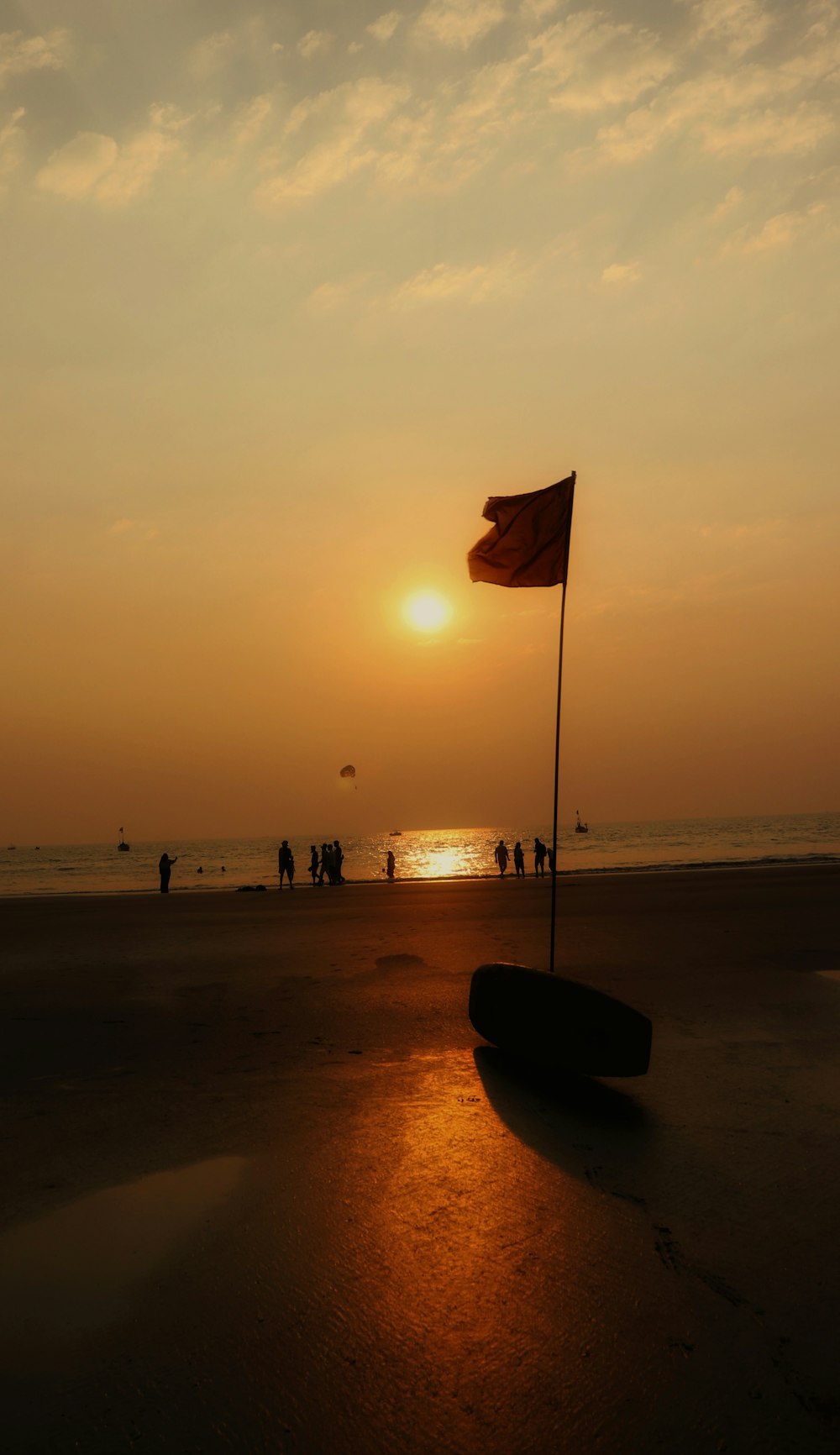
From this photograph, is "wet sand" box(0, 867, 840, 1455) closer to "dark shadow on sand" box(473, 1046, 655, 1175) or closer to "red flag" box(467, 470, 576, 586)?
"dark shadow on sand" box(473, 1046, 655, 1175)

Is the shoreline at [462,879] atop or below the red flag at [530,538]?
below

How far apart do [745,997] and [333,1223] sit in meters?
9.23

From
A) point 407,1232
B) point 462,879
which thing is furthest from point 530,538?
point 462,879

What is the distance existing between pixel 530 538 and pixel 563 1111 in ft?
26.2

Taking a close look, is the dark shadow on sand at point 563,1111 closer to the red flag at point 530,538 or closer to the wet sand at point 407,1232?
the wet sand at point 407,1232

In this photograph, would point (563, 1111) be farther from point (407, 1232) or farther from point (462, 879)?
point (462, 879)

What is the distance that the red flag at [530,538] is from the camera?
12586 mm

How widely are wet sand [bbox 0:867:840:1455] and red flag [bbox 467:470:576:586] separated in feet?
21.8

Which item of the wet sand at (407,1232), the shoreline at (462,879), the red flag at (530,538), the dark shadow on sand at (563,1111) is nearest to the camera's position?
the wet sand at (407,1232)

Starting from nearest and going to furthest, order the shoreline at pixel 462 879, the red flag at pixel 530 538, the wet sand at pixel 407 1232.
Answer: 1. the wet sand at pixel 407 1232
2. the red flag at pixel 530 538
3. the shoreline at pixel 462 879

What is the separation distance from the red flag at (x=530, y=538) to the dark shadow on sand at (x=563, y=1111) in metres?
6.77

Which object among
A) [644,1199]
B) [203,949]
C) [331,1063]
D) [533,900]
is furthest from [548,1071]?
[533,900]

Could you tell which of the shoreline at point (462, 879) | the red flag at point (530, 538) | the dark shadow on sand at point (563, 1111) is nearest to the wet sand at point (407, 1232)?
the dark shadow on sand at point (563, 1111)

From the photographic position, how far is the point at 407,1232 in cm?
604
